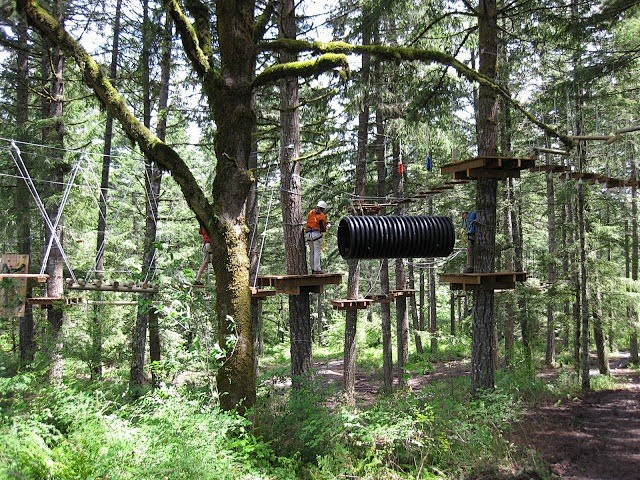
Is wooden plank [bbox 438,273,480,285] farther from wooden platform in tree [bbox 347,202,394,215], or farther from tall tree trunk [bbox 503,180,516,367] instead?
tall tree trunk [bbox 503,180,516,367]

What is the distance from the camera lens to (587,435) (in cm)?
761

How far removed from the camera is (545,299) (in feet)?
39.5

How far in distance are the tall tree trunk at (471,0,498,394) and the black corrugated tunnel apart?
82 centimetres

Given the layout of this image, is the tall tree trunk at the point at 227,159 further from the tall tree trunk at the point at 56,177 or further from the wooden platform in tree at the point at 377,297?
the tall tree trunk at the point at 56,177

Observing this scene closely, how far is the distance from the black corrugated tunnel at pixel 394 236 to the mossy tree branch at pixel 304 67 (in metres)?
2.18

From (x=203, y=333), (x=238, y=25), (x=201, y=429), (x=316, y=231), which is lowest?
(x=201, y=429)

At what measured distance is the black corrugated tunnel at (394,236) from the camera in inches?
244

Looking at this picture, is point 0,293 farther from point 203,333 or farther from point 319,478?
point 319,478

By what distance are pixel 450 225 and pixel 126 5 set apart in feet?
32.3

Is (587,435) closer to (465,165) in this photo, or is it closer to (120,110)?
(465,165)

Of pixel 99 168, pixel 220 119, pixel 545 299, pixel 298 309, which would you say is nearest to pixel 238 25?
pixel 220 119

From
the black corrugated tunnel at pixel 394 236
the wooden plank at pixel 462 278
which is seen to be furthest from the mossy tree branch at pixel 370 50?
the wooden plank at pixel 462 278

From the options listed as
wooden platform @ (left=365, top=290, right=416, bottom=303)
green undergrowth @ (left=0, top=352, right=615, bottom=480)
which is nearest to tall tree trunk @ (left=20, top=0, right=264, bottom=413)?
green undergrowth @ (left=0, top=352, right=615, bottom=480)

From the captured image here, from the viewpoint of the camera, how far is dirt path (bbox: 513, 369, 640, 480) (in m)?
6.09
